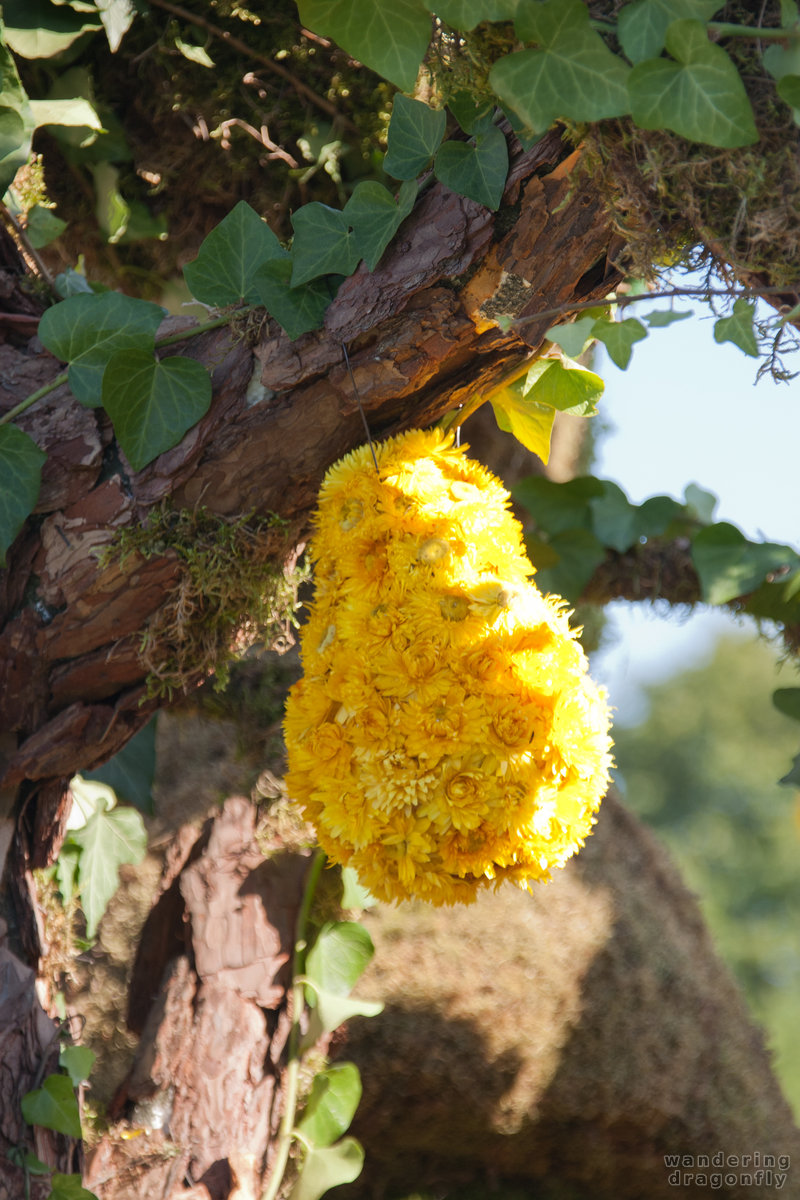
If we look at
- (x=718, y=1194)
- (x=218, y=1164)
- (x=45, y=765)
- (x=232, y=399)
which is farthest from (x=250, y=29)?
(x=718, y=1194)

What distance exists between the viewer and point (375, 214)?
0.73m

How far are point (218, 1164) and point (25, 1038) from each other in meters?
0.35

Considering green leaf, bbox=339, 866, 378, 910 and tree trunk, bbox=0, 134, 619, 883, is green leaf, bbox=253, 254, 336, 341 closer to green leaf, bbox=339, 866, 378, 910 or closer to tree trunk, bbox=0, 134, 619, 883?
tree trunk, bbox=0, 134, 619, 883

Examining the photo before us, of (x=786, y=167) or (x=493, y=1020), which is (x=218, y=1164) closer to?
(x=493, y=1020)

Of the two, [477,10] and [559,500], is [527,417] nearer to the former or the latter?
[477,10]

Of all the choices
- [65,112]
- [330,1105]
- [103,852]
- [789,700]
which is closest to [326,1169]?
[330,1105]

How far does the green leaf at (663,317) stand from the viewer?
1.99 feet

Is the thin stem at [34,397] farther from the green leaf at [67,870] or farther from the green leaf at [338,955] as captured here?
the green leaf at [338,955]

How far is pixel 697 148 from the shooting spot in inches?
23.5

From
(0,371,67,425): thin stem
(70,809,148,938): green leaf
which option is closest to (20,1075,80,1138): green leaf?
(70,809,148,938): green leaf

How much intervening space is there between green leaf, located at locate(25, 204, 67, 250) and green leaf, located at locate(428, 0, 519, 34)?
60cm

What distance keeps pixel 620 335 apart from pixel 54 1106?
2.89ft

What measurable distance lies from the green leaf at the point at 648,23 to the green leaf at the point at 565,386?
0.86 feet

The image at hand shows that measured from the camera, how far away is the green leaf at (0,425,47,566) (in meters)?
0.80
